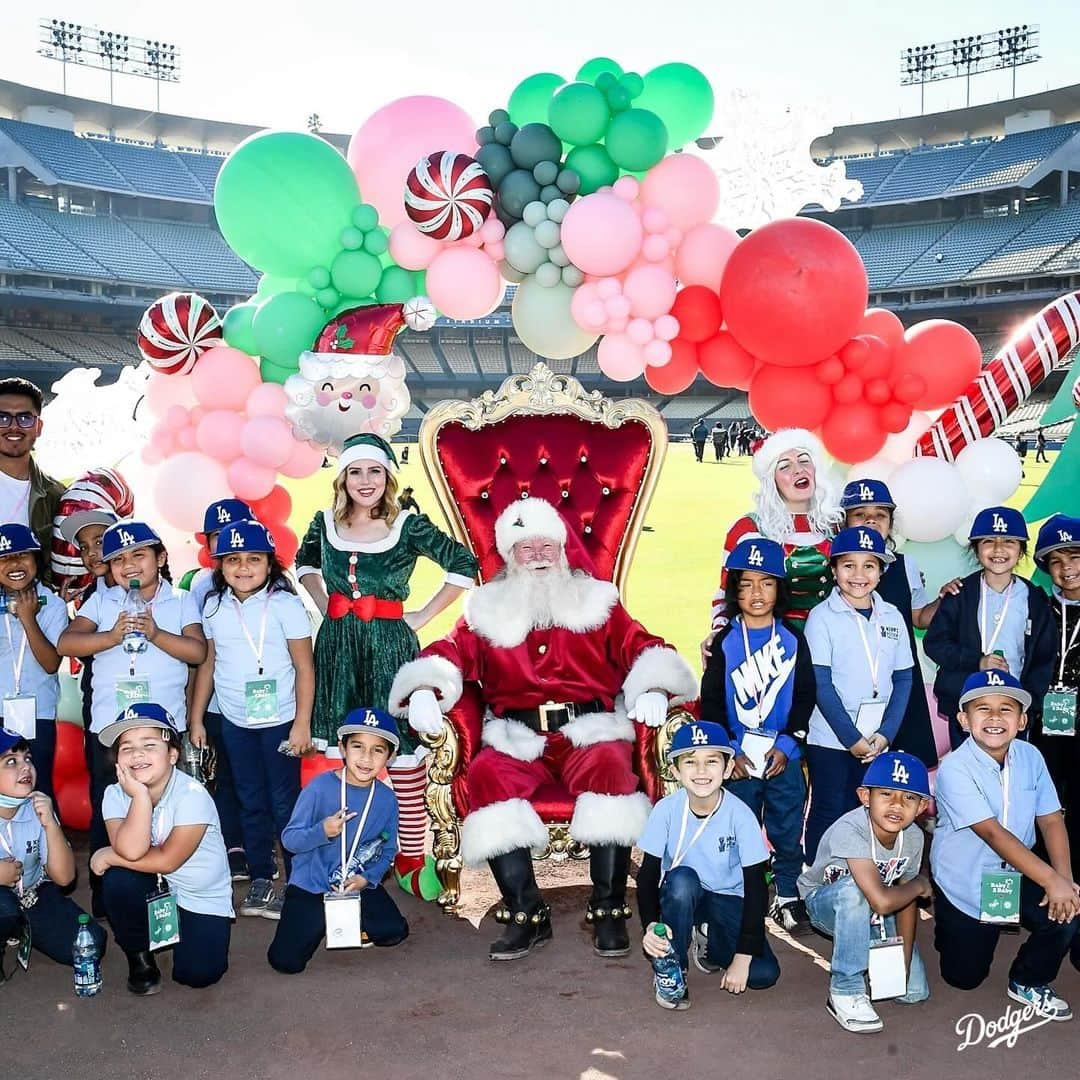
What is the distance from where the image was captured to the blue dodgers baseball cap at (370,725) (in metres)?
3.30

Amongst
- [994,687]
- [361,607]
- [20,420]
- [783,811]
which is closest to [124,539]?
[361,607]

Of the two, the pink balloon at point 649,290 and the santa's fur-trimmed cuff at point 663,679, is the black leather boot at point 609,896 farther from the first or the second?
the pink balloon at point 649,290

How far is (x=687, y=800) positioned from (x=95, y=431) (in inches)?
131

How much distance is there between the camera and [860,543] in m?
3.49

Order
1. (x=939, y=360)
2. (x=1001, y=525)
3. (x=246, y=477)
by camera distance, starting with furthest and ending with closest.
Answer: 1. (x=246, y=477)
2. (x=939, y=360)
3. (x=1001, y=525)

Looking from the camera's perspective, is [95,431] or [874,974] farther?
[95,431]

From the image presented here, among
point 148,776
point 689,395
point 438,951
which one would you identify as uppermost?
point 689,395

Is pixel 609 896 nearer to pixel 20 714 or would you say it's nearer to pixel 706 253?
pixel 20 714

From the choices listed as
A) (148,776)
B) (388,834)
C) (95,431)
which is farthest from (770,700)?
(95,431)

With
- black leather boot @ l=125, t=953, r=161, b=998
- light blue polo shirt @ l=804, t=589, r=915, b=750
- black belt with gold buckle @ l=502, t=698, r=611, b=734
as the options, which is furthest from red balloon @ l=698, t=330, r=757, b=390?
black leather boot @ l=125, t=953, r=161, b=998

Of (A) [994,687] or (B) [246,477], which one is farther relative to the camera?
(B) [246,477]

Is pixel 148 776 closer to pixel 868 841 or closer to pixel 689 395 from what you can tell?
pixel 868 841

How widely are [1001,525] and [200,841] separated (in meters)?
2.63

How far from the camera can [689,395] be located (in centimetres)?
3778
